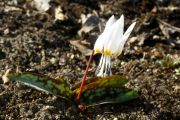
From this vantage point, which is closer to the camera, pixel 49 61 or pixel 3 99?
pixel 3 99

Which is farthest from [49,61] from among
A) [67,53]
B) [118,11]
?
[118,11]

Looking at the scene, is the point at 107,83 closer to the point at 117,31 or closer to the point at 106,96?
the point at 106,96

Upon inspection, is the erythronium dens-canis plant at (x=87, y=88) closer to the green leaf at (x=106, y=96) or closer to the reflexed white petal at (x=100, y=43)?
the green leaf at (x=106, y=96)

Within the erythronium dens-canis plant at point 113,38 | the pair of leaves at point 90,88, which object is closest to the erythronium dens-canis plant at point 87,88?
the pair of leaves at point 90,88

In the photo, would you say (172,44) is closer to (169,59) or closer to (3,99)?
(169,59)

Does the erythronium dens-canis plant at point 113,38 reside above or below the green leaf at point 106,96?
above
